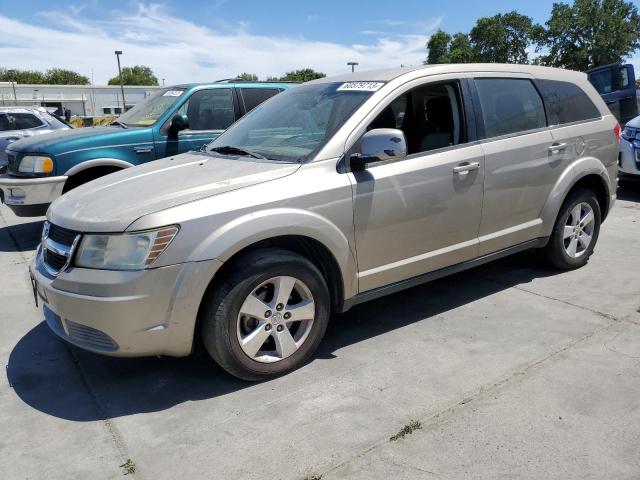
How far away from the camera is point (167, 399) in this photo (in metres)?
3.08

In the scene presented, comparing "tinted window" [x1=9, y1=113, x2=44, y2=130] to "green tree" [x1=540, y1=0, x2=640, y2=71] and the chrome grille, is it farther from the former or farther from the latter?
"green tree" [x1=540, y1=0, x2=640, y2=71]

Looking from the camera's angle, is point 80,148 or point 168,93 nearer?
point 80,148

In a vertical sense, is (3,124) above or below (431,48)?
below

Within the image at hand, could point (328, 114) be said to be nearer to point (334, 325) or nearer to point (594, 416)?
point (334, 325)

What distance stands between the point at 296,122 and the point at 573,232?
2.71 metres

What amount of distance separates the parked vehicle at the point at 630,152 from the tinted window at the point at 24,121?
10733 millimetres

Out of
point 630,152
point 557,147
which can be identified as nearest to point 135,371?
point 557,147

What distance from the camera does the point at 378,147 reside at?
3.32m

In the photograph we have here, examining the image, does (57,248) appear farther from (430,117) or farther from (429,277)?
(430,117)

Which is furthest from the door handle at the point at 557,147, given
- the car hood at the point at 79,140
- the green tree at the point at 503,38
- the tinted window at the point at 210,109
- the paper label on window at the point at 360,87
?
the green tree at the point at 503,38

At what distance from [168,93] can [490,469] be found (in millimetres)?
5857

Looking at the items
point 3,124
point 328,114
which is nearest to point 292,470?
point 328,114

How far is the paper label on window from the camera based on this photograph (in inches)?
144

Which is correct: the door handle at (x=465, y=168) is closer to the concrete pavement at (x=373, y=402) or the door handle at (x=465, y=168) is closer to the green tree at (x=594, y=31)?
the concrete pavement at (x=373, y=402)
